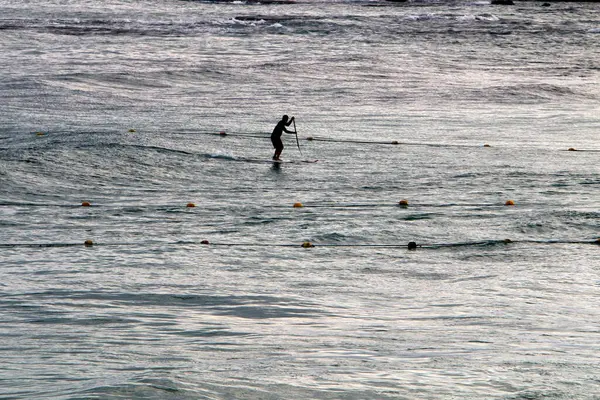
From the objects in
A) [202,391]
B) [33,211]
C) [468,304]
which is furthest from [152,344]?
[33,211]

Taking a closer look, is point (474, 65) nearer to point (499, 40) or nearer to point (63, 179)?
point (499, 40)

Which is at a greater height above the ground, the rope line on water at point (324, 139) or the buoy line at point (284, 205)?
the buoy line at point (284, 205)

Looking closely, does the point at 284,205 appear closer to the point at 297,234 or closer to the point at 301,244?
the point at 297,234

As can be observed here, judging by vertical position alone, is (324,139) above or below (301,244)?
below

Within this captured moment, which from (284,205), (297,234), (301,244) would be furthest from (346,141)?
(301,244)

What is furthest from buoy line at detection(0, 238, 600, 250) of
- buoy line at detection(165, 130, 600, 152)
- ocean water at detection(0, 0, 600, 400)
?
buoy line at detection(165, 130, 600, 152)

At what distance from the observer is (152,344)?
34.4ft

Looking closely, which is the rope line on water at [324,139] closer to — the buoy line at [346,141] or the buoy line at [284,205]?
the buoy line at [346,141]

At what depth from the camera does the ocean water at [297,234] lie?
9711 mm

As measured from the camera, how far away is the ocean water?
9.71 meters

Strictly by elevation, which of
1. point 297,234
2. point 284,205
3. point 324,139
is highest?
point 297,234

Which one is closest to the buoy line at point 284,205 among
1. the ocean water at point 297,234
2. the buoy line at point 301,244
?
the ocean water at point 297,234

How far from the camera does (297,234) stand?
16.7m

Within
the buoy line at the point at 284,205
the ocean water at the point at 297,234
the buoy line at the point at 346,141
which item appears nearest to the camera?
the ocean water at the point at 297,234
